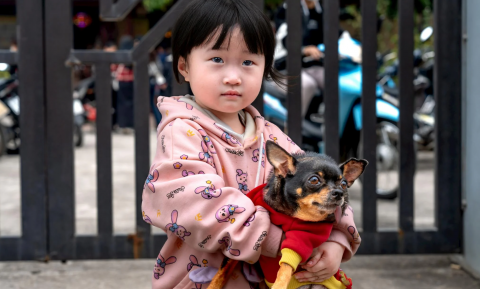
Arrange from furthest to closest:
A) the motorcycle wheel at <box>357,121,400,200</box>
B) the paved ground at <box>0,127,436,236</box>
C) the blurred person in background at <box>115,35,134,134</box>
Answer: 1. the blurred person in background at <box>115,35,134,134</box>
2. the motorcycle wheel at <box>357,121,400,200</box>
3. the paved ground at <box>0,127,436,236</box>

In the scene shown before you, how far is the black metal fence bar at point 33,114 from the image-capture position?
2.58 meters

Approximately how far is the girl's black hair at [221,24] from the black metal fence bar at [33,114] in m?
1.30

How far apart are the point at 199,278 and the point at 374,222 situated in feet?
5.04

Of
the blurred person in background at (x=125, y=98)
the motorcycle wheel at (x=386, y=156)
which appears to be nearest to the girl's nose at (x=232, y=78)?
A: the motorcycle wheel at (x=386, y=156)

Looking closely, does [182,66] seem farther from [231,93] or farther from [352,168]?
[352,168]

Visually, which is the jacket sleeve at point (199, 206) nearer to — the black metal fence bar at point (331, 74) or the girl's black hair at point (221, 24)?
the girl's black hair at point (221, 24)

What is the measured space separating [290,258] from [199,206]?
0.25 meters

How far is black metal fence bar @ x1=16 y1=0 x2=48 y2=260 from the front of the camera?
8.48ft

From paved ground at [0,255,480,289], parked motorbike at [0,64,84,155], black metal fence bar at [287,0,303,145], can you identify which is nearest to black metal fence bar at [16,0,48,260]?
paved ground at [0,255,480,289]

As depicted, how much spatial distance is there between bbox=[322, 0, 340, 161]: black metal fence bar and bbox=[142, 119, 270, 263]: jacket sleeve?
137cm

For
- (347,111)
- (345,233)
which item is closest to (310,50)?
(347,111)

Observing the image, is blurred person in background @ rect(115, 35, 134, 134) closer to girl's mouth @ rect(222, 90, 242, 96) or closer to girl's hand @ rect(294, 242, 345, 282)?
girl's mouth @ rect(222, 90, 242, 96)

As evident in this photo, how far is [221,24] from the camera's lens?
145 centimetres

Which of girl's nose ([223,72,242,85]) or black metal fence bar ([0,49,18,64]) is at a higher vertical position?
black metal fence bar ([0,49,18,64])
